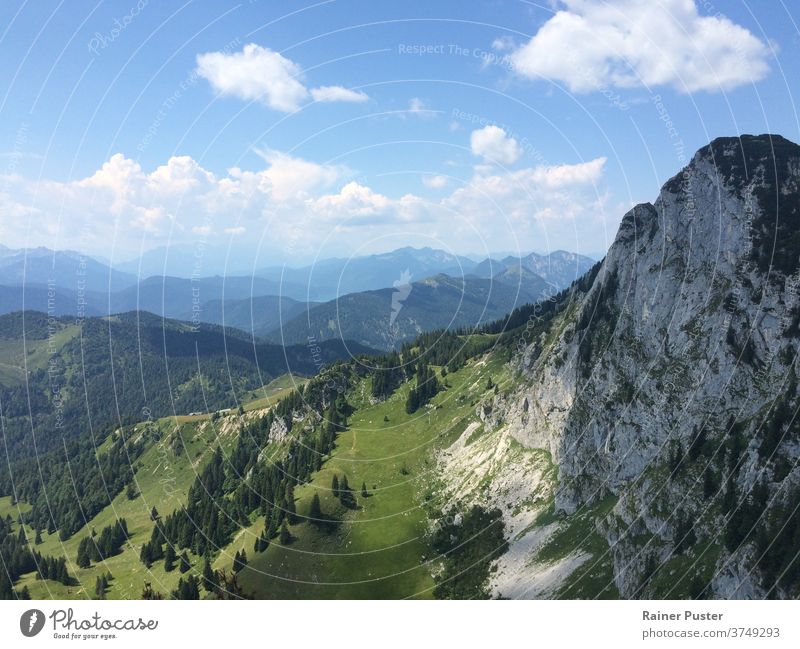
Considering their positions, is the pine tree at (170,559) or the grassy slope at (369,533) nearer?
the grassy slope at (369,533)

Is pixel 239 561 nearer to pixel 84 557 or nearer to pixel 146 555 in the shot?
pixel 146 555

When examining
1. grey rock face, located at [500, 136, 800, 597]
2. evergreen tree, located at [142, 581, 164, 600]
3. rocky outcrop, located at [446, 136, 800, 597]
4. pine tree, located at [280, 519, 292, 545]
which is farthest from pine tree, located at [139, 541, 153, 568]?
grey rock face, located at [500, 136, 800, 597]

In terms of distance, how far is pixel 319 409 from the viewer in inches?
7111

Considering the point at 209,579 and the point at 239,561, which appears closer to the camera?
the point at 239,561

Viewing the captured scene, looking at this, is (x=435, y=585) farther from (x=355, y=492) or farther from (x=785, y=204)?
(x=785, y=204)

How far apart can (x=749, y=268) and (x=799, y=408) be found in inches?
1002

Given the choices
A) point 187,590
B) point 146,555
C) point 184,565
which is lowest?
point 146,555

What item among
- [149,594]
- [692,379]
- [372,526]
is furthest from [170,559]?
[692,379]

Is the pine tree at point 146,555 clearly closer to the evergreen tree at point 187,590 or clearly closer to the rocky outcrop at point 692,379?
the evergreen tree at point 187,590

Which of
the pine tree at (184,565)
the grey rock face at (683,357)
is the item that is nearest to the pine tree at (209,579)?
A: the pine tree at (184,565)

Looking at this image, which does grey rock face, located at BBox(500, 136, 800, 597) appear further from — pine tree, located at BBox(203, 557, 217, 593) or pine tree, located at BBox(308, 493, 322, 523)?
pine tree, located at BBox(203, 557, 217, 593)

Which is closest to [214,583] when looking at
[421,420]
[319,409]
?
[421,420]

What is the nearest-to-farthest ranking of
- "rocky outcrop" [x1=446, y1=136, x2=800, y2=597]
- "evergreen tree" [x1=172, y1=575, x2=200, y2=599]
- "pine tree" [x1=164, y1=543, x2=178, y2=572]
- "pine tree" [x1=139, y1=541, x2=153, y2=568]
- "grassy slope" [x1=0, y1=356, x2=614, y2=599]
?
1. "rocky outcrop" [x1=446, y1=136, x2=800, y2=597]
2. "grassy slope" [x1=0, y1=356, x2=614, y2=599]
3. "evergreen tree" [x1=172, y1=575, x2=200, y2=599]
4. "pine tree" [x1=164, y1=543, x2=178, y2=572]
5. "pine tree" [x1=139, y1=541, x2=153, y2=568]

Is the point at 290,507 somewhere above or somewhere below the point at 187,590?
above
